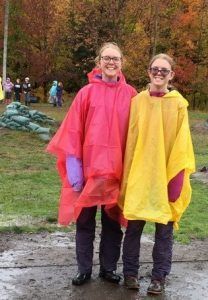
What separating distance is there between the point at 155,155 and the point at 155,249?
0.72m

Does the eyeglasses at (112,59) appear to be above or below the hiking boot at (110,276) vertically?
above

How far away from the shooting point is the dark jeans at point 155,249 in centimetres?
423

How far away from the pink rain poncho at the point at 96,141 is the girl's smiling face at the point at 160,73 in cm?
20

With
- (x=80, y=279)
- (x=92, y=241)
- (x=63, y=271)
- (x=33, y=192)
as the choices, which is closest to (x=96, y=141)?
(x=92, y=241)

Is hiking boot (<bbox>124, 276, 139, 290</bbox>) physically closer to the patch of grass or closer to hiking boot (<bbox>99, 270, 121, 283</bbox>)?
hiking boot (<bbox>99, 270, 121, 283</bbox>)

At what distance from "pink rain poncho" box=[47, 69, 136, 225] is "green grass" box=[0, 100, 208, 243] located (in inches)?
74.5

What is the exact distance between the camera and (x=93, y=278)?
4.47m

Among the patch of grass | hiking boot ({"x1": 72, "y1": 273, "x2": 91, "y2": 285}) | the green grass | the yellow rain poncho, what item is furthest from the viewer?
the green grass

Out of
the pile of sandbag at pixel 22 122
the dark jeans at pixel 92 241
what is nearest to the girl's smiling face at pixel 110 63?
the dark jeans at pixel 92 241

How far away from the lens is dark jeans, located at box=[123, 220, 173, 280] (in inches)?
167

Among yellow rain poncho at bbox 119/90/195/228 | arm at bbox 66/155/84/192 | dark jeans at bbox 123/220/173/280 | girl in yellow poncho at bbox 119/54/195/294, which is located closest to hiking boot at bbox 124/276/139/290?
dark jeans at bbox 123/220/173/280

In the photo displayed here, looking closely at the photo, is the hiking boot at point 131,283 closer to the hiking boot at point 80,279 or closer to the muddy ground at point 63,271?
the muddy ground at point 63,271

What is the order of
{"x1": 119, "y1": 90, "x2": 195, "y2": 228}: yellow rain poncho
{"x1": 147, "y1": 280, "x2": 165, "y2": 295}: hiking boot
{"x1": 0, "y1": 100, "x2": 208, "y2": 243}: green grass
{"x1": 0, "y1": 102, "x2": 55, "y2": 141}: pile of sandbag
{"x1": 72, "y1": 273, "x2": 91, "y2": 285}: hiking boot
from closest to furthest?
1. {"x1": 119, "y1": 90, "x2": 195, "y2": 228}: yellow rain poncho
2. {"x1": 147, "y1": 280, "x2": 165, "y2": 295}: hiking boot
3. {"x1": 72, "y1": 273, "x2": 91, "y2": 285}: hiking boot
4. {"x1": 0, "y1": 100, "x2": 208, "y2": 243}: green grass
5. {"x1": 0, "y1": 102, "x2": 55, "y2": 141}: pile of sandbag

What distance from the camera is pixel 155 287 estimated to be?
166 inches
